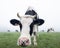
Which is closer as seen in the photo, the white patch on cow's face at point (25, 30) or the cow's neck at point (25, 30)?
the white patch on cow's face at point (25, 30)

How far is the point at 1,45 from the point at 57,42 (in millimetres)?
3518

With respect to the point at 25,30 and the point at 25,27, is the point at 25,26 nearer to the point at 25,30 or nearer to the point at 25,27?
the point at 25,27

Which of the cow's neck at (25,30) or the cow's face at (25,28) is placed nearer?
the cow's face at (25,28)

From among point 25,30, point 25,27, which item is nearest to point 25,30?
point 25,30

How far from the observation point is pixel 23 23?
13352 mm

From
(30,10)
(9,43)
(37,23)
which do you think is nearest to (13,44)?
(9,43)

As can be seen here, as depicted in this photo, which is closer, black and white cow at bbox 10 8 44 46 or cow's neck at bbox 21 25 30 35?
black and white cow at bbox 10 8 44 46

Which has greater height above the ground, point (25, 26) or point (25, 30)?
point (25, 26)

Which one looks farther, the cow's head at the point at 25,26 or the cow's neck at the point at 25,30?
the cow's neck at the point at 25,30

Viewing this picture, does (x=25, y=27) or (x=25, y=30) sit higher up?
(x=25, y=27)

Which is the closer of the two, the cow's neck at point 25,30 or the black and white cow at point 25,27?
the black and white cow at point 25,27

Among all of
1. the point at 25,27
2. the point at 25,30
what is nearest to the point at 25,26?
the point at 25,27

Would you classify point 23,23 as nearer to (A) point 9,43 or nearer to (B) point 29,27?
(B) point 29,27

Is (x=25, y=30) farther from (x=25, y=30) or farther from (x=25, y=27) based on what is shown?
(x=25, y=27)
